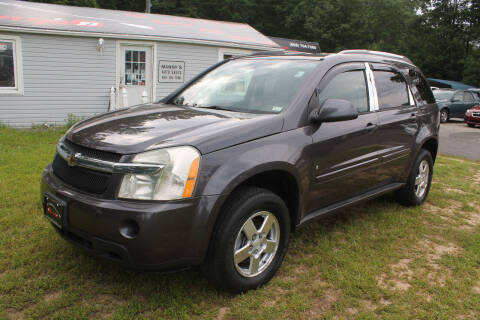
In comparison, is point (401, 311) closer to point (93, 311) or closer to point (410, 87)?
point (93, 311)

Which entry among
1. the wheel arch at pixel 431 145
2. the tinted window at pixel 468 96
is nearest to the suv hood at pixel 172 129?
the wheel arch at pixel 431 145

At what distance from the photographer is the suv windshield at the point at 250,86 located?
3.38 m

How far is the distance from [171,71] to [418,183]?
9.27m

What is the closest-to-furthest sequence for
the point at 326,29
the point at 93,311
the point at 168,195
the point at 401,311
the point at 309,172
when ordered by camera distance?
the point at 168,195, the point at 93,311, the point at 401,311, the point at 309,172, the point at 326,29

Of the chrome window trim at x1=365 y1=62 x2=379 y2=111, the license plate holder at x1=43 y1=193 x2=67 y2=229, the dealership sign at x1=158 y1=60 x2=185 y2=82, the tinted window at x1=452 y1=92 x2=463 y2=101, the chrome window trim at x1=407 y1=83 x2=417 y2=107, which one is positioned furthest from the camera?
the tinted window at x1=452 y1=92 x2=463 y2=101

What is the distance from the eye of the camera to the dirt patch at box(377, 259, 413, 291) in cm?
318

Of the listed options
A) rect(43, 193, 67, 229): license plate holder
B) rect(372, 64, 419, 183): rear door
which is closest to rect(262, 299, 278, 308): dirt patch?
rect(43, 193, 67, 229): license plate holder

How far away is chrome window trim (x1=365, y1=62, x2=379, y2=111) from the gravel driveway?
684 cm

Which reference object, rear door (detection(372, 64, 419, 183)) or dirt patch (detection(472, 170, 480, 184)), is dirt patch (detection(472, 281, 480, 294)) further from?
dirt patch (detection(472, 170, 480, 184))

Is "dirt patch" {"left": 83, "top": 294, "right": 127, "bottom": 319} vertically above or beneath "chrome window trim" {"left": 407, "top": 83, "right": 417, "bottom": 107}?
beneath

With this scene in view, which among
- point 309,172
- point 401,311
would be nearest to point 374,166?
point 309,172

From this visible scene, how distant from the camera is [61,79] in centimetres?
1113

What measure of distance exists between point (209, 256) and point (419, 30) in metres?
39.4

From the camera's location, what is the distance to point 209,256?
268 cm
